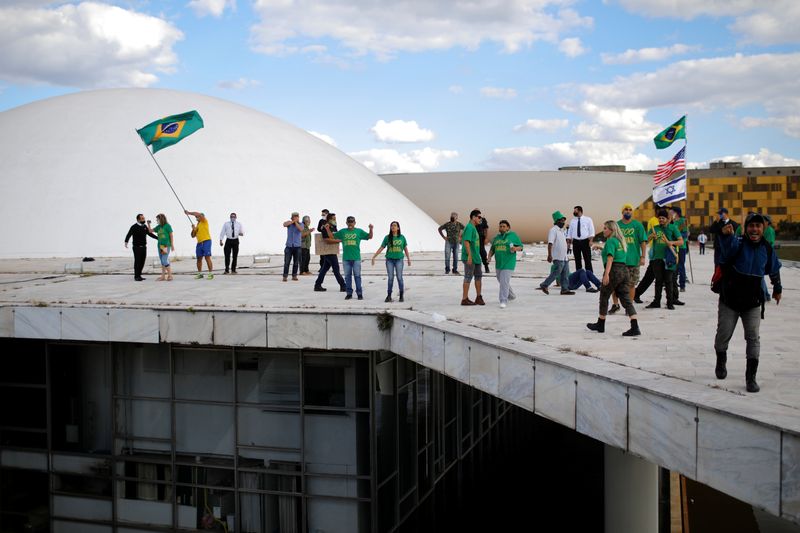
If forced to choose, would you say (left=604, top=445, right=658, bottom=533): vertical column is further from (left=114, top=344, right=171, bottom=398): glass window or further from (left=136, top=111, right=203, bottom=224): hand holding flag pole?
(left=136, top=111, right=203, bottom=224): hand holding flag pole

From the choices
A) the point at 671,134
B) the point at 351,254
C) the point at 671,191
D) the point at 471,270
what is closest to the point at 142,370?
the point at 351,254

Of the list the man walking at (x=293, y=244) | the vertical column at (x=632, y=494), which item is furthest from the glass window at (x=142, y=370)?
the vertical column at (x=632, y=494)

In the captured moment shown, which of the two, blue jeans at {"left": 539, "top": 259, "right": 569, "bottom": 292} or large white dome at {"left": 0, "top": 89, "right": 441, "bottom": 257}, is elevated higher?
large white dome at {"left": 0, "top": 89, "right": 441, "bottom": 257}

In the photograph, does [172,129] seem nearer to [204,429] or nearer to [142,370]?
[142,370]

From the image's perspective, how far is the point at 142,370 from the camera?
11961mm

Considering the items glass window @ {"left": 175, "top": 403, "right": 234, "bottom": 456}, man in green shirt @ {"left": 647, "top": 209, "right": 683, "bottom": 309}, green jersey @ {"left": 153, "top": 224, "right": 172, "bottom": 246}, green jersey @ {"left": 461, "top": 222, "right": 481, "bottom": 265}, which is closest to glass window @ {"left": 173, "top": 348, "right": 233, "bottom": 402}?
glass window @ {"left": 175, "top": 403, "right": 234, "bottom": 456}

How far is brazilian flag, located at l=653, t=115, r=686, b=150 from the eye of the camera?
16531 millimetres

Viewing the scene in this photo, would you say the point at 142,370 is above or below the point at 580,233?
below

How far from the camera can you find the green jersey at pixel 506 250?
1084 cm

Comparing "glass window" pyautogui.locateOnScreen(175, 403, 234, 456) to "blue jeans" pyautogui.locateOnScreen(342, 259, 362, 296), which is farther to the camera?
"blue jeans" pyautogui.locateOnScreen(342, 259, 362, 296)

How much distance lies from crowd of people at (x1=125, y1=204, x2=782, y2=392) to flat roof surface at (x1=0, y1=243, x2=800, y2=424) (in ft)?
0.93

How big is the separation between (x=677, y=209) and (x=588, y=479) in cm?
834

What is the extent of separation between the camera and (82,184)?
25.6 meters

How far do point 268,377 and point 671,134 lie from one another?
10.9 m
